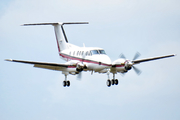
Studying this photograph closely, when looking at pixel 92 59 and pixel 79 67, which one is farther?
pixel 92 59

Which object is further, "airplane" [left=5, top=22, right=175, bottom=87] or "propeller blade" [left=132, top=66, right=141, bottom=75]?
"propeller blade" [left=132, top=66, right=141, bottom=75]

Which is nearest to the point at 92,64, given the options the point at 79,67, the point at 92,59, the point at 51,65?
the point at 92,59

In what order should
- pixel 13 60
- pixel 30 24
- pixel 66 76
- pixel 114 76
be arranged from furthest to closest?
→ 1. pixel 30 24
2. pixel 66 76
3. pixel 114 76
4. pixel 13 60

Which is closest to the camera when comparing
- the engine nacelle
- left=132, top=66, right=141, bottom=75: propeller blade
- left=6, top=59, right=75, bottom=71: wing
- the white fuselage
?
the white fuselage

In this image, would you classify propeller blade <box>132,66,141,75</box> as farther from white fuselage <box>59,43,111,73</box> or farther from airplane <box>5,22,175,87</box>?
white fuselage <box>59,43,111,73</box>

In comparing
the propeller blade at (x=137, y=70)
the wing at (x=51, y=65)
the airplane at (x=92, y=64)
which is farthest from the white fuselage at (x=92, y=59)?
the propeller blade at (x=137, y=70)

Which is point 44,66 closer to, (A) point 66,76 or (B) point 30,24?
(A) point 66,76

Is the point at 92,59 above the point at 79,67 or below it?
above

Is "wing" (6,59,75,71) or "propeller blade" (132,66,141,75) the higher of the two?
"wing" (6,59,75,71)

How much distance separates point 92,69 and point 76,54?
3301 millimetres

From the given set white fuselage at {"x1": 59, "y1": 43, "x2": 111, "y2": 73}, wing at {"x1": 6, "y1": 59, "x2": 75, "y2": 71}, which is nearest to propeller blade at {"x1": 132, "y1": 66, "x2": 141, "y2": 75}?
white fuselage at {"x1": 59, "y1": 43, "x2": 111, "y2": 73}

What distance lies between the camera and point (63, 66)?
39.5 meters

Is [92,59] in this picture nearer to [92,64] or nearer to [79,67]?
[92,64]

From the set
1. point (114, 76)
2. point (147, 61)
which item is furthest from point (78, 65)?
point (147, 61)
